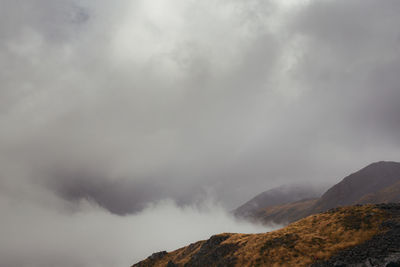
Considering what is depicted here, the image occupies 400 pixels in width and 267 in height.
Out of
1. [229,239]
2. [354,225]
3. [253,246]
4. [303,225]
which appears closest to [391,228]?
[354,225]

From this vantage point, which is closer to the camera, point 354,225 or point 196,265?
point 354,225

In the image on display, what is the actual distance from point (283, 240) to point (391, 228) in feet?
63.6

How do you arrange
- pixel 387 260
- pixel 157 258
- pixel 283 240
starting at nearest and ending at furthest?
pixel 387 260, pixel 283 240, pixel 157 258

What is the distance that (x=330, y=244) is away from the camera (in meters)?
42.3

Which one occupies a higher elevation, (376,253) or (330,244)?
(330,244)

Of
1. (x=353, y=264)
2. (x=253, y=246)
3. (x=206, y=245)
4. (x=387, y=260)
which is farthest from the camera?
(x=206, y=245)

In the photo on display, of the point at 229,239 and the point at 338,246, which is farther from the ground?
the point at 229,239

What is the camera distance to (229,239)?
6844 cm

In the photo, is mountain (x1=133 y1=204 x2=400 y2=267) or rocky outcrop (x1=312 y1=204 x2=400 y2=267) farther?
mountain (x1=133 y1=204 x2=400 y2=267)

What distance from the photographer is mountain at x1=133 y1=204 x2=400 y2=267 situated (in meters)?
35.5

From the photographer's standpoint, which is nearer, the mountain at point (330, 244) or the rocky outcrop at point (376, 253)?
the rocky outcrop at point (376, 253)

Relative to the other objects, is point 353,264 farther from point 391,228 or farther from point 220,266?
point 220,266

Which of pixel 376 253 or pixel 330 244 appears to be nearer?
pixel 376 253

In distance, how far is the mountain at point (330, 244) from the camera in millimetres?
35469
